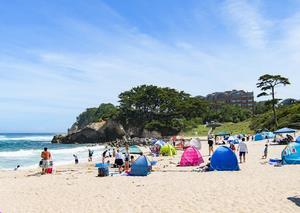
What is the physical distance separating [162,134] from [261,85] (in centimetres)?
3178

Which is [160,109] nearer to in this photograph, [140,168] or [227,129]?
[227,129]

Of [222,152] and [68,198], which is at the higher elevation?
[222,152]

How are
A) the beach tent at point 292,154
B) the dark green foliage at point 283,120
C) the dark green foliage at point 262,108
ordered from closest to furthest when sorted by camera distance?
the beach tent at point 292,154 → the dark green foliage at point 283,120 → the dark green foliage at point 262,108

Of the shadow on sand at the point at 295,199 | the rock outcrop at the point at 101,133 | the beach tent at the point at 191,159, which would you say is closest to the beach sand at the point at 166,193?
the shadow on sand at the point at 295,199

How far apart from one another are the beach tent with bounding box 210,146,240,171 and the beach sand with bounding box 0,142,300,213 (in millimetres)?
645

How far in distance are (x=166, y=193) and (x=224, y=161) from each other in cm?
651

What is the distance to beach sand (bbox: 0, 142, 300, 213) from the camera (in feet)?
36.6

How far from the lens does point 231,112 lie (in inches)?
4466

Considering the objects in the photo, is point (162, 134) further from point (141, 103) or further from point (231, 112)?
point (231, 112)

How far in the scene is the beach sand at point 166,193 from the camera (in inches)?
440

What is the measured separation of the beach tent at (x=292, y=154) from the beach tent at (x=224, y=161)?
329 cm

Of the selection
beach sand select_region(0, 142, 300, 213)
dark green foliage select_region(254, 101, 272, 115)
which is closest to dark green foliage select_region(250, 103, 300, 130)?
dark green foliage select_region(254, 101, 272, 115)

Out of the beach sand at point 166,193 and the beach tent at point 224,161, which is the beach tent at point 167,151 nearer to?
the beach tent at point 224,161

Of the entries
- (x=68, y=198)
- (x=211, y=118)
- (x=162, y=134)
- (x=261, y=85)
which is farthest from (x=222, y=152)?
(x=211, y=118)
